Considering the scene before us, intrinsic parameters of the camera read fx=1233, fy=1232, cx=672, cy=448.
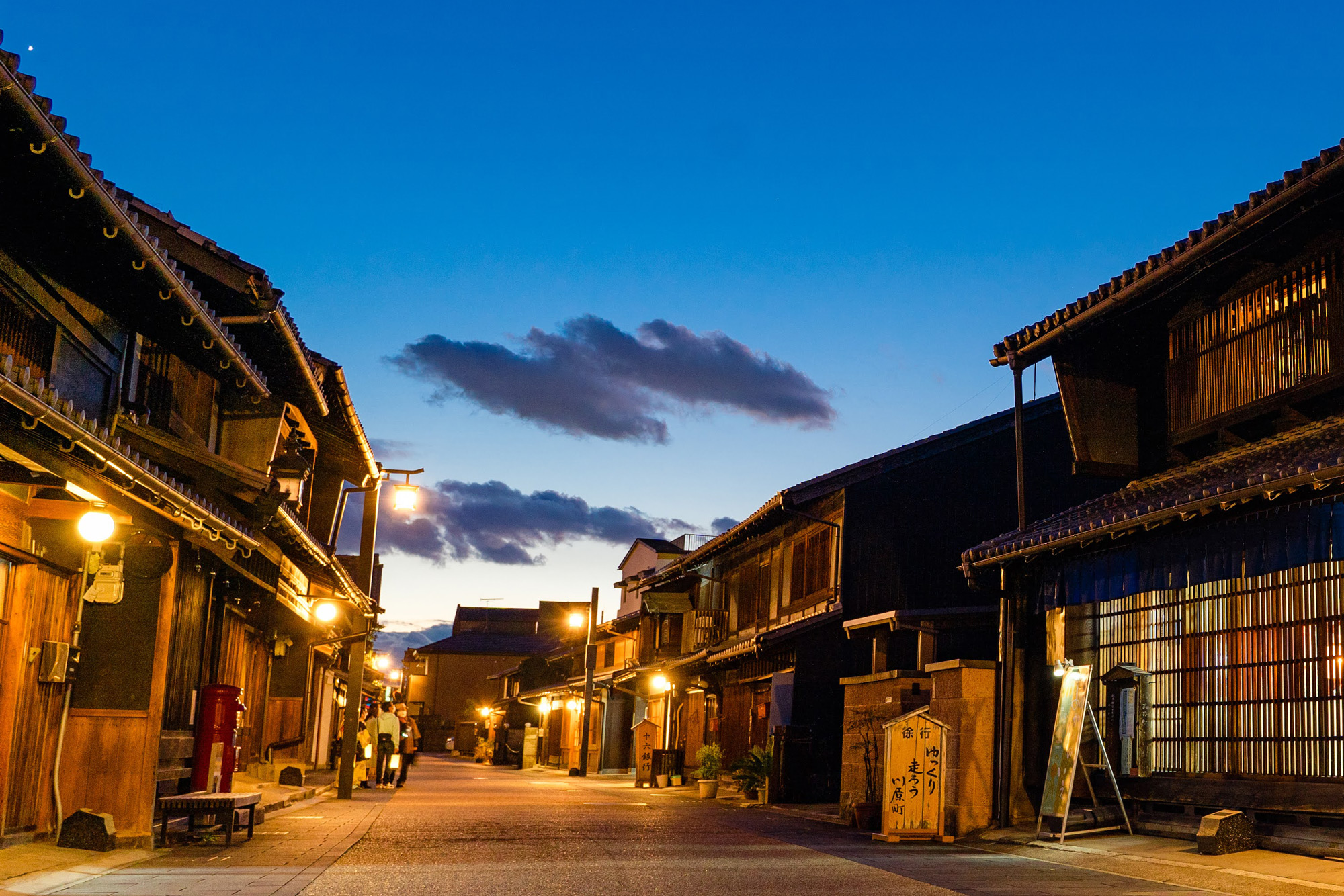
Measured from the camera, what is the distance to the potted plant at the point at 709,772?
28.3 m

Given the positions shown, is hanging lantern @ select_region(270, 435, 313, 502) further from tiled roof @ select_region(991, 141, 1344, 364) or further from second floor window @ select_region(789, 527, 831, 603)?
second floor window @ select_region(789, 527, 831, 603)

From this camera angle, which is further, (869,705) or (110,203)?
(869,705)

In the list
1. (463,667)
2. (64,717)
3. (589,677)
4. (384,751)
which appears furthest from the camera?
(463,667)

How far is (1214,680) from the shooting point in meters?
13.1

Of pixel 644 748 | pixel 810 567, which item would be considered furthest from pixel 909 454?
pixel 644 748

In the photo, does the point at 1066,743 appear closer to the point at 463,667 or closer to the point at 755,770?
the point at 755,770

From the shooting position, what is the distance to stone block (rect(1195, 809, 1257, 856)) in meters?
11.9

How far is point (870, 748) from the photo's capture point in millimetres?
20391

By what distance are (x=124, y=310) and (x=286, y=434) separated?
338 inches

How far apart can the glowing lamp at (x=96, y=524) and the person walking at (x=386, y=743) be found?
19.1 meters

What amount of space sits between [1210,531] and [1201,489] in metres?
0.92

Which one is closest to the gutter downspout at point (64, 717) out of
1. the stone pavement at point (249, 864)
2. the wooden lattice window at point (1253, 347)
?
the stone pavement at point (249, 864)

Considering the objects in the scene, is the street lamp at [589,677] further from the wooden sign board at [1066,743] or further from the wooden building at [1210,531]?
the wooden sign board at [1066,743]

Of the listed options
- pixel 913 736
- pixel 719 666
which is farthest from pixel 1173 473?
pixel 719 666
